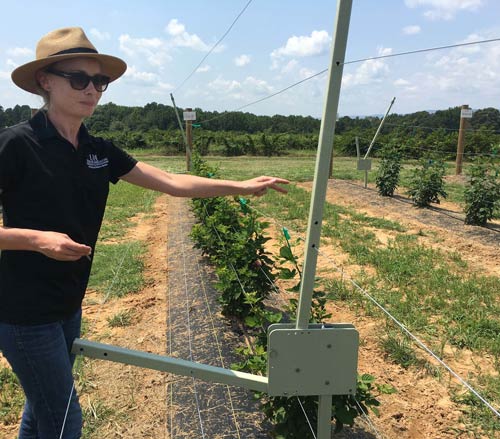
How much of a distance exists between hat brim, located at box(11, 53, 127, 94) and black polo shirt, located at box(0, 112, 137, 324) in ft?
0.52

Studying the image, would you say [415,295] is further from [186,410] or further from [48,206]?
[48,206]

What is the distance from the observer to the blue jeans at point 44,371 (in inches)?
59.9

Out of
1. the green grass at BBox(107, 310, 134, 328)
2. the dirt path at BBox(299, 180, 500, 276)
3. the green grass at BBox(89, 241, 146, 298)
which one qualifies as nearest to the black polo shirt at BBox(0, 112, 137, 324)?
the green grass at BBox(107, 310, 134, 328)

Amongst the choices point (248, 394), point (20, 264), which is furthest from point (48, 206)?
point (248, 394)

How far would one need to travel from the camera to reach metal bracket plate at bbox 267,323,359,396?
1.52 meters

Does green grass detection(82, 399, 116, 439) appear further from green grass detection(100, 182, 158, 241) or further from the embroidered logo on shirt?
green grass detection(100, 182, 158, 241)

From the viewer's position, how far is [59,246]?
126 centimetres

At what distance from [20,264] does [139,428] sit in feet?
5.73

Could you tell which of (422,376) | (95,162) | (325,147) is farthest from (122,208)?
(325,147)

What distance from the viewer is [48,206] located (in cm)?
149

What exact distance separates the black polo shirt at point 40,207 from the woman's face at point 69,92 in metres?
0.08

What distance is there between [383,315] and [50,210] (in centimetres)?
353

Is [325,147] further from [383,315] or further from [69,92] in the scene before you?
[383,315]

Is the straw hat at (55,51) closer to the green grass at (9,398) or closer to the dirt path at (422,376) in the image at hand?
the green grass at (9,398)
